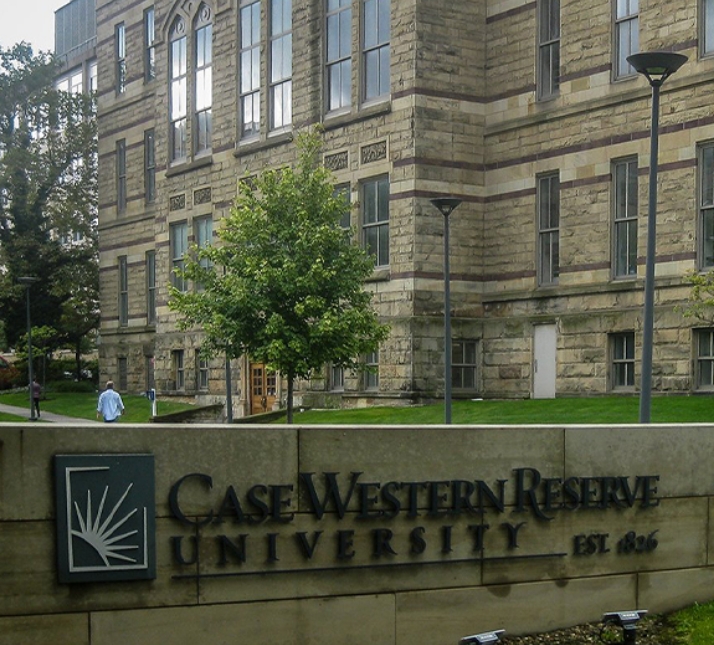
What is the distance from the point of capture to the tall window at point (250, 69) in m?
44.7

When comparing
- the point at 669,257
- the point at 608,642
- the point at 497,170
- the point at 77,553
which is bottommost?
the point at 608,642

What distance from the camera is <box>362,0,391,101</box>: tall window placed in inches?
1518

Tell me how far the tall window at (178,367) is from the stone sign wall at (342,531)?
38681 millimetres

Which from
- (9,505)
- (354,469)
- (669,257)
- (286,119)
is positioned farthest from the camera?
(286,119)

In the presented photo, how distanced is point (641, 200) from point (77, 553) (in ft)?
81.4

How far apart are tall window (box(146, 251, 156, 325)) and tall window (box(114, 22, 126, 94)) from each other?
7478 mm

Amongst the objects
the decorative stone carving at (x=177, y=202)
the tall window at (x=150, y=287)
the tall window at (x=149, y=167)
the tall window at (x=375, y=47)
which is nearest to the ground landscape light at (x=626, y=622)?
the tall window at (x=375, y=47)

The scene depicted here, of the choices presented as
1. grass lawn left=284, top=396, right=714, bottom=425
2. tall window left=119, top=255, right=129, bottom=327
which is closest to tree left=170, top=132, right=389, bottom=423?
grass lawn left=284, top=396, right=714, bottom=425

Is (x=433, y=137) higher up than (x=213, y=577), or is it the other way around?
(x=433, y=137)

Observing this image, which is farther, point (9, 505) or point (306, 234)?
point (306, 234)

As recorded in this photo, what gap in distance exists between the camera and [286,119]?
43.0 meters

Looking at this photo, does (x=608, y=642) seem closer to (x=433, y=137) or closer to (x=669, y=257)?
(x=669, y=257)

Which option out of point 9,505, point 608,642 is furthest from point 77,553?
point 608,642

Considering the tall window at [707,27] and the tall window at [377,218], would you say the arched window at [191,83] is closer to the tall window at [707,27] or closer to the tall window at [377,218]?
the tall window at [377,218]
